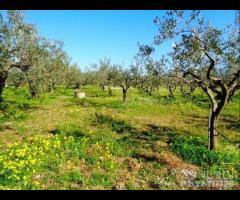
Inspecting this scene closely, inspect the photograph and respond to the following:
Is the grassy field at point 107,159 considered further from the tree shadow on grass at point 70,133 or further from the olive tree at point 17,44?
the olive tree at point 17,44

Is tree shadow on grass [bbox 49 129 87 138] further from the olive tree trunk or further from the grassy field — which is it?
the olive tree trunk

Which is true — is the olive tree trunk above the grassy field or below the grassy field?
above

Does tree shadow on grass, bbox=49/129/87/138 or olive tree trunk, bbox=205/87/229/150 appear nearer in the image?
olive tree trunk, bbox=205/87/229/150

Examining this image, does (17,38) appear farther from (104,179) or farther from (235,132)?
(235,132)

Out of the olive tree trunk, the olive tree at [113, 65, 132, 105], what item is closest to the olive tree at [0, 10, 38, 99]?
the olive tree trunk

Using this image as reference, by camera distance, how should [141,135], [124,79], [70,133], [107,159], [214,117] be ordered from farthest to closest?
[124,79]
[141,135]
[70,133]
[214,117]
[107,159]

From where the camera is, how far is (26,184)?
9.97m

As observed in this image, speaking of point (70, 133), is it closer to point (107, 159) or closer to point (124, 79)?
point (107, 159)

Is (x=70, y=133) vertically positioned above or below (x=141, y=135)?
below

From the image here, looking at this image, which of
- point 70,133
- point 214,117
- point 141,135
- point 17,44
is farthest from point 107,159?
point 17,44

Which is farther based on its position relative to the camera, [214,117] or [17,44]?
[17,44]
